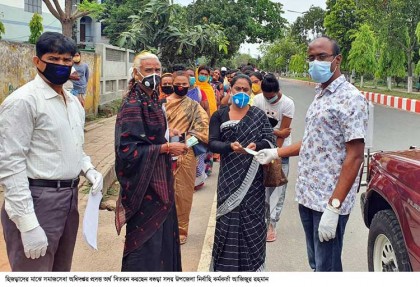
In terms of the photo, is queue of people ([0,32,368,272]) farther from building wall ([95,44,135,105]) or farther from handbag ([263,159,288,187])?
building wall ([95,44,135,105])

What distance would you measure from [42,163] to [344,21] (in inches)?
1237

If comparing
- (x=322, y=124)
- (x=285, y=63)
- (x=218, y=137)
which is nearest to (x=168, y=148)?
(x=218, y=137)

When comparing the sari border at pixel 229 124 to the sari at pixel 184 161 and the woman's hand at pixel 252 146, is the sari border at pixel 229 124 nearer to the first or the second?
the woman's hand at pixel 252 146

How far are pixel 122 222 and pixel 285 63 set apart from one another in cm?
7187

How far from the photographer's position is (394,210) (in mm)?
2807

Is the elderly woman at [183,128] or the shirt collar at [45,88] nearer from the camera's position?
the shirt collar at [45,88]

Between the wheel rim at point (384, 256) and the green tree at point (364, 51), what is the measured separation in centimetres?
2437

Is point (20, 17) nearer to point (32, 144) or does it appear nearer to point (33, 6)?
point (33, 6)

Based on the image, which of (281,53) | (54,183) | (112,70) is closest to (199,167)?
(54,183)

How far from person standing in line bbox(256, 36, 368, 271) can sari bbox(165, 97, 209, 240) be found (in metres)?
1.70

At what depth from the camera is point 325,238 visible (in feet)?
8.89

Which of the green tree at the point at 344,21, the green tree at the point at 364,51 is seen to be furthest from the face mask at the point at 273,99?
the green tree at the point at 344,21

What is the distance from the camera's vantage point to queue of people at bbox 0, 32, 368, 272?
230cm

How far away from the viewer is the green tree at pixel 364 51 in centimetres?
2578
